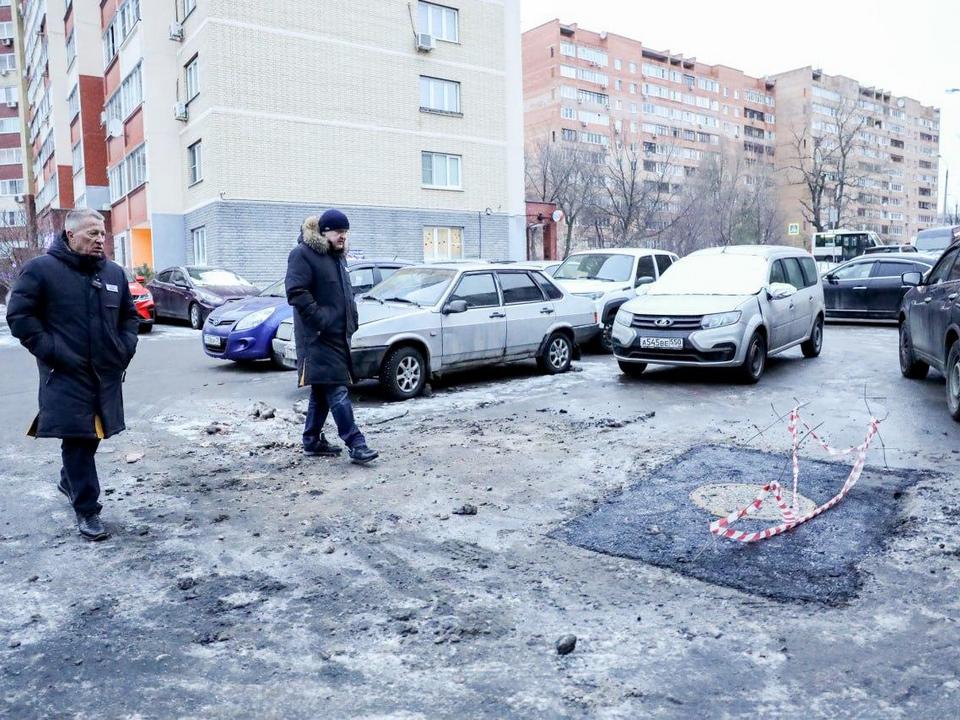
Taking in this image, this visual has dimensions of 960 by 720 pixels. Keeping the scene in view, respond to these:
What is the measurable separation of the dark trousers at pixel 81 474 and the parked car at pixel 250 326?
636 centimetres

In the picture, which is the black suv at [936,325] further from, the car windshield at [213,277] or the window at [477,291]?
the car windshield at [213,277]

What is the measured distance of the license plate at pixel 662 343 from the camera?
9758 mm

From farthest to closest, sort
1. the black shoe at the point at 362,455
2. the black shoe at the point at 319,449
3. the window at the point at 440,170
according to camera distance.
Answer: the window at the point at 440,170, the black shoe at the point at 319,449, the black shoe at the point at 362,455

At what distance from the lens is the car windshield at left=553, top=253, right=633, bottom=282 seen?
13.9m

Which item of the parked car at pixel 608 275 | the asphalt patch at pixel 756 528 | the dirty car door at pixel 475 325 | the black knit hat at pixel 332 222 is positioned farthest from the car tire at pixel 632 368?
the black knit hat at pixel 332 222

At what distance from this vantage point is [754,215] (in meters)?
58.8

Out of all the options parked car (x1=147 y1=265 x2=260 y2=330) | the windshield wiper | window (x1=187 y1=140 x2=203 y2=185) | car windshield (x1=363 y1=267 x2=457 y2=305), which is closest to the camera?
the windshield wiper

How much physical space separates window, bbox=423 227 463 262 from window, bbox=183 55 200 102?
890 centimetres

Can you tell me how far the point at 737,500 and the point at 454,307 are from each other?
498cm

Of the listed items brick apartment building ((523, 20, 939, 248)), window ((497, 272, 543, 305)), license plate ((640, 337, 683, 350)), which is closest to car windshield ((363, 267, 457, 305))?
window ((497, 272, 543, 305))

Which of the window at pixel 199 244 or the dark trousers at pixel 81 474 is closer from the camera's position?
the dark trousers at pixel 81 474

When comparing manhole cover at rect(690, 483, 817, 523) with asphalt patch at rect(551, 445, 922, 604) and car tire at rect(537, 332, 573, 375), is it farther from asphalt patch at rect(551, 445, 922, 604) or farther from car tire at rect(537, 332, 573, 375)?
car tire at rect(537, 332, 573, 375)

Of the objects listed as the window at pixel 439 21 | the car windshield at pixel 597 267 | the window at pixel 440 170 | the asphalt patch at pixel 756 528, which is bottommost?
the asphalt patch at pixel 756 528

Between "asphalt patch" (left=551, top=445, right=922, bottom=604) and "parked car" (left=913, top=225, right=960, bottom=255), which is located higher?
"parked car" (left=913, top=225, right=960, bottom=255)
